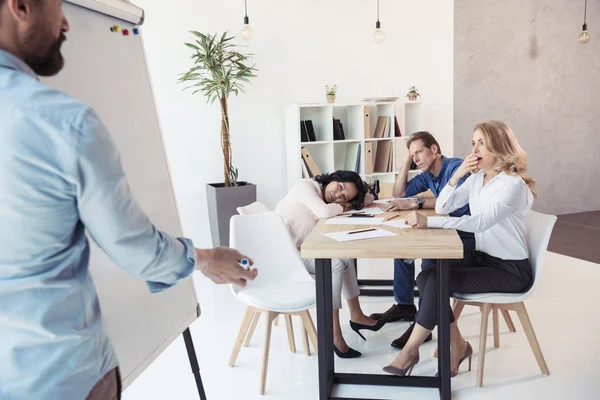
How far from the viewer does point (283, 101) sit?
5430 millimetres

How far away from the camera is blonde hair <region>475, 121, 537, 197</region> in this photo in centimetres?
266

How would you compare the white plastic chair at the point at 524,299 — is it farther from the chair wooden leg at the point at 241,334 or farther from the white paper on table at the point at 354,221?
the chair wooden leg at the point at 241,334

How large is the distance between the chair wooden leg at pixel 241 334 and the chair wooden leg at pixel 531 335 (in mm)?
1325

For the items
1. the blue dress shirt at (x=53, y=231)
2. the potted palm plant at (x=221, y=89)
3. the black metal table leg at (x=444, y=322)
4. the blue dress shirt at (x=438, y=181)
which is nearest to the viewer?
the blue dress shirt at (x=53, y=231)

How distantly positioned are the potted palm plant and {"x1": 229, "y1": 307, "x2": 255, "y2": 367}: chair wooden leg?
6.69ft

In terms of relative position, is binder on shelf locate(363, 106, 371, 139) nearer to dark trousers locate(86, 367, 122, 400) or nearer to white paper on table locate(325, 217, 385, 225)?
white paper on table locate(325, 217, 385, 225)

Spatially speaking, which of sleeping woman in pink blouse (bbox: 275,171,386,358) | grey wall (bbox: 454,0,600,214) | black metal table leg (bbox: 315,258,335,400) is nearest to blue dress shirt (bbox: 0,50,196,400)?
black metal table leg (bbox: 315,258,335,400)

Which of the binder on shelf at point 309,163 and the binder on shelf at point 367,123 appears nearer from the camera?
the binder on shelf at point 309,163

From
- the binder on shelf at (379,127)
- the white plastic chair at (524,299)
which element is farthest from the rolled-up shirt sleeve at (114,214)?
the binder on shelf at (379,127)

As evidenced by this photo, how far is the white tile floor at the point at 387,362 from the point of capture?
2.54 meters

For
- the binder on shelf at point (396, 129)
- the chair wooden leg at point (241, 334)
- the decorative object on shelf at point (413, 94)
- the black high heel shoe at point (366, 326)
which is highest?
the decorative object on shelf at point (413, 94)

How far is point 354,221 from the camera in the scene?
2.76 meters

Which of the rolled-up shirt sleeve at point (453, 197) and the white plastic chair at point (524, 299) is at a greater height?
the rolled-up shirt sleeve at point (453, 197)

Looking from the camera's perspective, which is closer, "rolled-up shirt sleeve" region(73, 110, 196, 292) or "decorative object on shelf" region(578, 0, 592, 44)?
"rolled-up shirt sleeve" region(73, 110, 196, 292)
